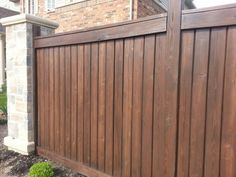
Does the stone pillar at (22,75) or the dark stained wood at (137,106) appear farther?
the stone pillar at (22,75)

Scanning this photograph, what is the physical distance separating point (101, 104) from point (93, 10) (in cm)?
584

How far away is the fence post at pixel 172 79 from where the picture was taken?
7.34ft

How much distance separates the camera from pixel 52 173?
3.20 meters

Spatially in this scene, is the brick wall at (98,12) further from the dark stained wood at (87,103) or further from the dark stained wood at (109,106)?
the dark stained wood at (109,106)

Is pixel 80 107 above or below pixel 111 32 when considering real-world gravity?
below

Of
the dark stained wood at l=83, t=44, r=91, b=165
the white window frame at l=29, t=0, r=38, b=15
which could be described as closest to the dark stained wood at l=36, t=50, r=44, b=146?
the dark stained wood at l=83, t=44, r=91, b=165

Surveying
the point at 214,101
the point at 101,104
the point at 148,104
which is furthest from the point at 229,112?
the point at 101,104

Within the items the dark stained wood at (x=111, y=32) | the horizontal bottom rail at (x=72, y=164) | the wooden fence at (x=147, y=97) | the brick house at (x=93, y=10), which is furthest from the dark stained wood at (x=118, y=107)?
the brick house at (x=93, y=10)

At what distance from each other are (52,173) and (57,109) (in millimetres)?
988

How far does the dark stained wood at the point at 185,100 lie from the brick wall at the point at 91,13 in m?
5.22

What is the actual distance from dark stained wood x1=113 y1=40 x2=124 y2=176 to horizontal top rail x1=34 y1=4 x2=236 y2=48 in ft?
0.60

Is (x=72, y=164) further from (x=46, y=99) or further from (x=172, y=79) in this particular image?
(x=172, y=79)

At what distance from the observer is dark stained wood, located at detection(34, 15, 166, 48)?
7.85 ft

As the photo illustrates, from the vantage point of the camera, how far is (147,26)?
2.46 metres
